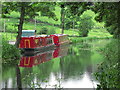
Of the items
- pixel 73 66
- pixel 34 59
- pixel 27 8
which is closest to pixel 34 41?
pixel 34 59

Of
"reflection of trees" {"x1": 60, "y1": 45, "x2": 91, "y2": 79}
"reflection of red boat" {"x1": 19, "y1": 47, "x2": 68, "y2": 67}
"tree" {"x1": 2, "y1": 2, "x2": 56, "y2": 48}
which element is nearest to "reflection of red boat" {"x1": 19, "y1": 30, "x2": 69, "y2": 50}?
"reflection of red boat" {"x1": 19, "y1": 47, "x2": 68, "y2": 67}

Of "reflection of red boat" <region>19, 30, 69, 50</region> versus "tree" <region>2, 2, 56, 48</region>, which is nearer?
"tree" <region>2, 2, 56, 48</region>

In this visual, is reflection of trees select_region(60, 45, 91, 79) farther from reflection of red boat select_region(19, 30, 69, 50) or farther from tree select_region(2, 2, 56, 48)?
reflection of red boat select_region(19, 30, 69, 50)

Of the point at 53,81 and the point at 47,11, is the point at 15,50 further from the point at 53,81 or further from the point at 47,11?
the point at 53,81

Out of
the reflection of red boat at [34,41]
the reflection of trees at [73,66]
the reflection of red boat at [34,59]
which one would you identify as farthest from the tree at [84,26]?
the reflection of trees at [73,66]

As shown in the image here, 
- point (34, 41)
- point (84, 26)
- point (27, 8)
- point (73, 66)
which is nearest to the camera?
point (73, 66)

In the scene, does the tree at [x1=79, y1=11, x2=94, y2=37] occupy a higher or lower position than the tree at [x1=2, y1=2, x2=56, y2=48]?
lower

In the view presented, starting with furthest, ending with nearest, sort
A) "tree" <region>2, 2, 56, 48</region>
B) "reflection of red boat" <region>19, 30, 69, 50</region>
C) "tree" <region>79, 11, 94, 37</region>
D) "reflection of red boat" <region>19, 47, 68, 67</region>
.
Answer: "tree" <region>79, 11, 94, 37</region>, "reflection of red boat" <region>19, 30, 69, 50</region>, "reflection of red boat" <region>19, 47, 68, 67</region>, "tree" <region>2, 2, 56, 48</region>

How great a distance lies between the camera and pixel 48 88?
30.4 feet

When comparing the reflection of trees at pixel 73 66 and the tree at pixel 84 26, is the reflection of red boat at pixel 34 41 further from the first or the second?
the tree at pixel 84 26

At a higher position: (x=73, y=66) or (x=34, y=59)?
(x=73, y=66)

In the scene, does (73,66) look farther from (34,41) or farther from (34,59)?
(34,41)

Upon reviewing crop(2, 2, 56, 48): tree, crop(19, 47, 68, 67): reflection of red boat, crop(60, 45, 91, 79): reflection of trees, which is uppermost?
crop(2, 2, 56, 48): tree

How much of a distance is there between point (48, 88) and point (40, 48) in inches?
654
